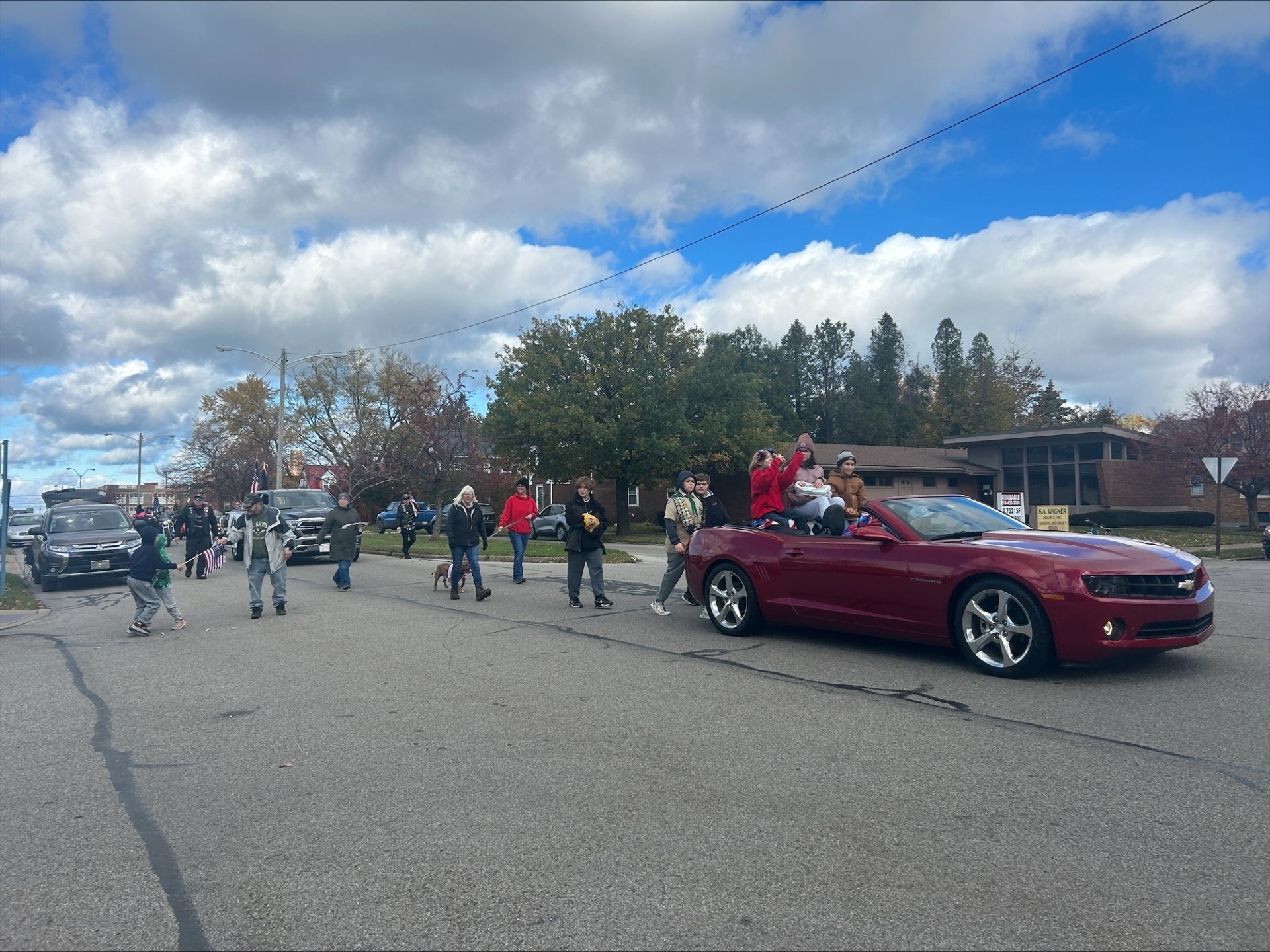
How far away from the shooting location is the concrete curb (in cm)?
1244

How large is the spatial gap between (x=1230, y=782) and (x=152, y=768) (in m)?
5.80

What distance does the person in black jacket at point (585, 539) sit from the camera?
11.5 m

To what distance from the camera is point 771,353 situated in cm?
7488

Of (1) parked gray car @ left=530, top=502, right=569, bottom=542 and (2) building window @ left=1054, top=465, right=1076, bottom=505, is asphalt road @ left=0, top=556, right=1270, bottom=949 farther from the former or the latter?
(2) building window @ left=1054, top=465, right=1076, bottom=505

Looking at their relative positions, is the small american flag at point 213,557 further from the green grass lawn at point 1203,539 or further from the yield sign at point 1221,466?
the yield sign at point 1221,466

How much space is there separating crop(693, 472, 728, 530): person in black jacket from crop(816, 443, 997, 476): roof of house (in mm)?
31474

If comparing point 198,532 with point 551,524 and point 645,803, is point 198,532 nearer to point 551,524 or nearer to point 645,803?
point 645,803

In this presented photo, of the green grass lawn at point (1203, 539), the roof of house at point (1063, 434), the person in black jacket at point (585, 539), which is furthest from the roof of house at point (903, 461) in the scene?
the person in black jacket at point (585, 539)

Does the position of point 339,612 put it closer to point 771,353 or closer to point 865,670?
point 865,670

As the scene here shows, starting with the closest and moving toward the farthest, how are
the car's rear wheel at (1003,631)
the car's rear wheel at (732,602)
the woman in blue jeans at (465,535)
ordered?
the car's rear wheel at (1003,631) → the car's rear wheel at (732,602) → the woman in blue jeans at (465,535)

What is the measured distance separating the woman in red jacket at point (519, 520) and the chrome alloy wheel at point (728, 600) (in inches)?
226

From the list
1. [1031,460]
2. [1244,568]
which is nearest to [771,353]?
[1031,460]

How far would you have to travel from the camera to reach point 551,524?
38094mm

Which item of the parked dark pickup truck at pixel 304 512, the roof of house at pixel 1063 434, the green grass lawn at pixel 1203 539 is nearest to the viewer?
the parked dark pickup truck at pixel 304 512
